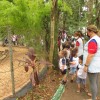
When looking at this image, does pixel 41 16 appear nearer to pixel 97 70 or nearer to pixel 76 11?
pixel 97 70

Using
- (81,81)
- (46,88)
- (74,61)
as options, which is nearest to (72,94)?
(81,81)

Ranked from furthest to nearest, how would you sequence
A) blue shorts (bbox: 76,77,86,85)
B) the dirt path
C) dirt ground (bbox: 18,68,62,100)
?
blue shorts (bbox: 76,77,86,85) < the dirt path < dirt ground (bbox: 18,68,62,100)

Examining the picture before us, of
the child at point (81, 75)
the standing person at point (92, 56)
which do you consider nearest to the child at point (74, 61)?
the child at point (81, 75)

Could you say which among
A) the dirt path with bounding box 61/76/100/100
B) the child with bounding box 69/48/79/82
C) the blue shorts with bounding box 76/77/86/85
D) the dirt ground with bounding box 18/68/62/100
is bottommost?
the dirt path with bounding box 61/76/100/100

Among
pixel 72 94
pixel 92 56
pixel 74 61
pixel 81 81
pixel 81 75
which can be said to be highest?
pixel 92 56

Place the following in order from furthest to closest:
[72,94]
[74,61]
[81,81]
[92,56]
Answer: [74,61] → [81,81] → [72,94] → [92,56]

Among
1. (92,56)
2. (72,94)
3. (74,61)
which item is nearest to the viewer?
(92,56)

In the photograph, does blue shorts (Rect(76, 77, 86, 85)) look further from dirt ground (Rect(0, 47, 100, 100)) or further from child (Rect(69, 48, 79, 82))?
child (Rect(69, 48, 79, 82))

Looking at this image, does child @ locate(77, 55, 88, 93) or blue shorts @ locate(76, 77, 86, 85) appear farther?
blue shorts @ locate(76, 77, 86, 85)

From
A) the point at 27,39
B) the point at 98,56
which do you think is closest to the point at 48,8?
the point at 27,39

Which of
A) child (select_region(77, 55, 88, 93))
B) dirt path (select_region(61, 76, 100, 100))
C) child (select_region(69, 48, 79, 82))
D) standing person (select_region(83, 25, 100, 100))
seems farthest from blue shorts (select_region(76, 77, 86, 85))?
standing person (select_region(83, 25, 100, 100))

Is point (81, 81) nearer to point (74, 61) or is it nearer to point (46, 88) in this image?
point (74, 61)

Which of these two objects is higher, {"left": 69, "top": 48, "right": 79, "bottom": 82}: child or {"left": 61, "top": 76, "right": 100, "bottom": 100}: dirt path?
{"left": 69, "top": 48, "right": 79, "bottom": 82}: child

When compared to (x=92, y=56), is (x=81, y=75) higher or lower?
lower
